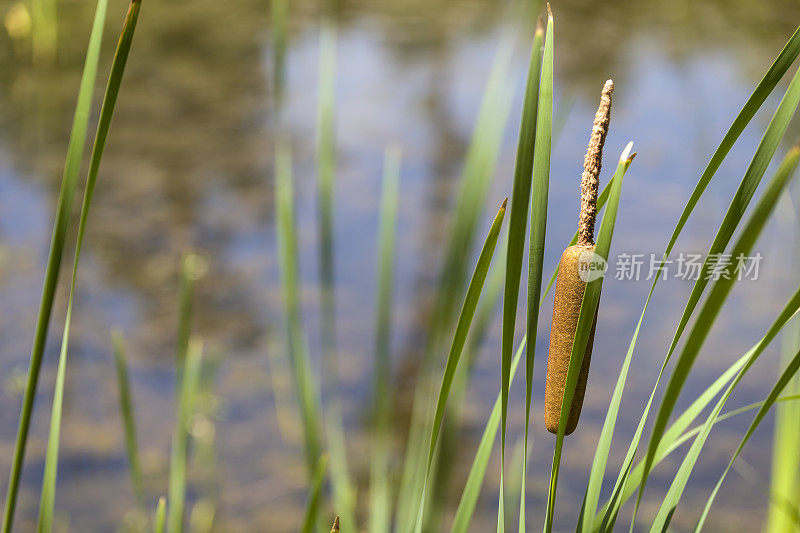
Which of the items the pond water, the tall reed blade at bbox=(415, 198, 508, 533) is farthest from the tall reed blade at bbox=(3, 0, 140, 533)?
the pond water

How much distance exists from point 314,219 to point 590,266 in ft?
7.00

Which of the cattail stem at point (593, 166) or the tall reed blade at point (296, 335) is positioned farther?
the tall reed blade at point (296, 335)

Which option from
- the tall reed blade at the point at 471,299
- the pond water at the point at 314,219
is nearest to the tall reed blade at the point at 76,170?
the tall reed blade at the point at 471,299

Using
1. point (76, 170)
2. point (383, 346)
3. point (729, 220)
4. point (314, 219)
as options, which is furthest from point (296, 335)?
point (314, 219)

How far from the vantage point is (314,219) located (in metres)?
2.47

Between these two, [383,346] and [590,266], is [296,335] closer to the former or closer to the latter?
[383,346]

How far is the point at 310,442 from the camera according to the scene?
67 centimetres

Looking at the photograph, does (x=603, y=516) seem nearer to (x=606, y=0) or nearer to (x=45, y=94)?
(x=45, y=94)

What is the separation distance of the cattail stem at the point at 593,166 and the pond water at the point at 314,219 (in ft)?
0.97

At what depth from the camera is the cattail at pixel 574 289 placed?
0.37 m

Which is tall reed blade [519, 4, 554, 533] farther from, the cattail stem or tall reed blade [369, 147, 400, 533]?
tall reed blade [369, 147, 400, 533]

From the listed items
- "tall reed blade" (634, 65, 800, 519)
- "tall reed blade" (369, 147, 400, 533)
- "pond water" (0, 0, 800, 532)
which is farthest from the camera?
"pond water" (0, 0, 800, 532)

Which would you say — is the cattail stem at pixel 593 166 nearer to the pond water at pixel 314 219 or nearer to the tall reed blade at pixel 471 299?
the tall reed blade at pixel 471 299

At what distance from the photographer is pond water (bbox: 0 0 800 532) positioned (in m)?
1.65
